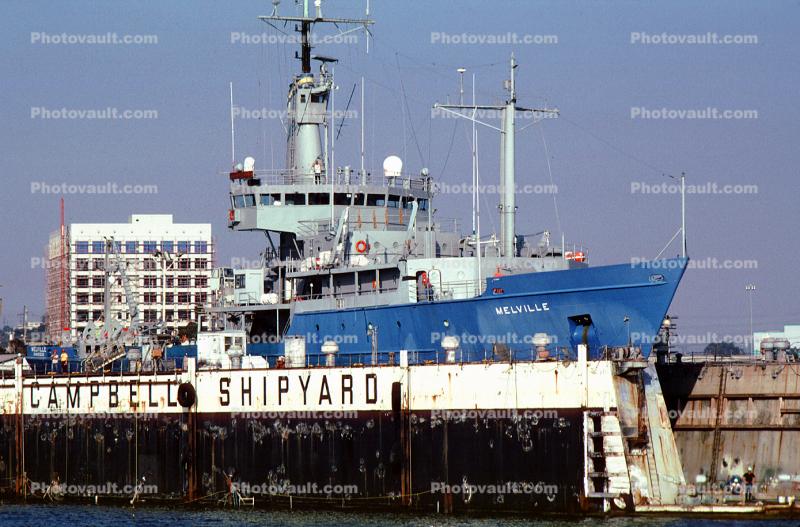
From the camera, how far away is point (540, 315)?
43.5m

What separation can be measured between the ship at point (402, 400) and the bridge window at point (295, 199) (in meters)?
4.50

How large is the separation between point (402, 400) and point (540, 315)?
746 centimetres

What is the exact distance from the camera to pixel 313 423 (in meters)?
39.3

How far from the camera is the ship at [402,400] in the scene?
120ft

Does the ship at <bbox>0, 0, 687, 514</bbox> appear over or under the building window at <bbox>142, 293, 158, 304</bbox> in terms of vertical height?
under

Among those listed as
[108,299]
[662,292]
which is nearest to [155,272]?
[108,299]

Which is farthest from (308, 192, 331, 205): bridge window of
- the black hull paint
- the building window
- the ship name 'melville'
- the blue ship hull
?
the building window

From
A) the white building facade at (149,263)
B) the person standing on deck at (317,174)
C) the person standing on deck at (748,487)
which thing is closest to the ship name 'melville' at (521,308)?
the person standing on deck at (748,487)

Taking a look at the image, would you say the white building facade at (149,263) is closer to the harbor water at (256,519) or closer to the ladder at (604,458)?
the harbor water at (256,519)

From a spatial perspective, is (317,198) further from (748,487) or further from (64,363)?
(748,487)

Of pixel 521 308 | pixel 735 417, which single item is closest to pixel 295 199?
pixel 521 308

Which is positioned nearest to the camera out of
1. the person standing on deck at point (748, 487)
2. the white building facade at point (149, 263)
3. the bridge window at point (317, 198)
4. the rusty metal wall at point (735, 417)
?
the person standing on deck at point (748, 487)

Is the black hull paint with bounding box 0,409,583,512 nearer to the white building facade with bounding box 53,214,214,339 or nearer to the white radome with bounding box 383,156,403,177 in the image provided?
the white radome with bounding box 383,156,403,177

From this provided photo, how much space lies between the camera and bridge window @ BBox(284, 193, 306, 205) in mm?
58184
